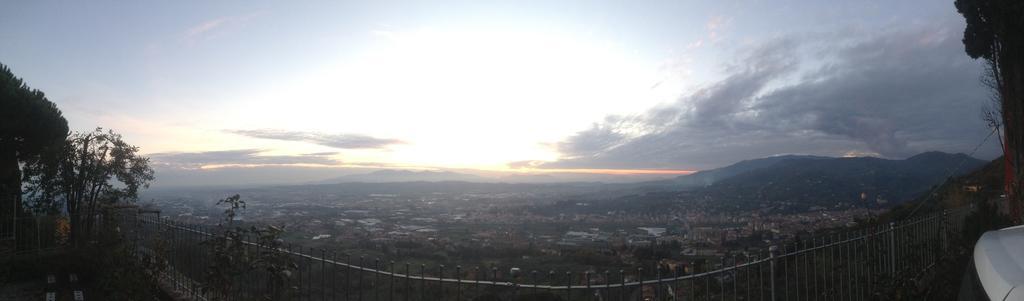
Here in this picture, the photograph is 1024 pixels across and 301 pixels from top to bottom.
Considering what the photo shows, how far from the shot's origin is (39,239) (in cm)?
1079

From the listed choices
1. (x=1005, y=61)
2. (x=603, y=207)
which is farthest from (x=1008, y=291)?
(x=603, y=207)

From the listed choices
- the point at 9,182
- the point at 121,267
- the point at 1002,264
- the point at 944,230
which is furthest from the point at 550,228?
the point at 1002,264

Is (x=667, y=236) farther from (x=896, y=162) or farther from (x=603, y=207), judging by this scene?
(x=896, y=162)

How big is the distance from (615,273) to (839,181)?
79.1 ft

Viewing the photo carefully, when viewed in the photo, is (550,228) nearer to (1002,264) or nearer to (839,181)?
(839,181)

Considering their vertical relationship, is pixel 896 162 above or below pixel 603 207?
above

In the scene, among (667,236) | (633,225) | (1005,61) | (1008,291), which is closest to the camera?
(1008,291)

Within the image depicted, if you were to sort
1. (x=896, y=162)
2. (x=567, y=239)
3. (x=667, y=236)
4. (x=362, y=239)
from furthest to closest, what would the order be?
1. (x=896, y=162)
2. (x=567, y=239)
3. (x=667, y=236)
4. (x=362, y=239)

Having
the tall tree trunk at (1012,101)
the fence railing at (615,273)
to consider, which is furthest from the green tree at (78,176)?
the tall tree trunk at (1012,101)

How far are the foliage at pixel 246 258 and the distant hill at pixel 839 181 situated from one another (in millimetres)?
19508

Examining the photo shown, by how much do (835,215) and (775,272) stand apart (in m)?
17.0

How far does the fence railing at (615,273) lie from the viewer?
463 cm

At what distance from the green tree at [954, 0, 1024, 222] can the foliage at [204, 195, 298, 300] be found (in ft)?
38.0

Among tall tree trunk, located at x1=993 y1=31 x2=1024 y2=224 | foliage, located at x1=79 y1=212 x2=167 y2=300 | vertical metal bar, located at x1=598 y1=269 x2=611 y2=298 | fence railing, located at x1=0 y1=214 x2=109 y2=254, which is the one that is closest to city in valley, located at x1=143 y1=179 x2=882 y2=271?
foliage, located at x1=79 y1=212 x2=167 y2=300
